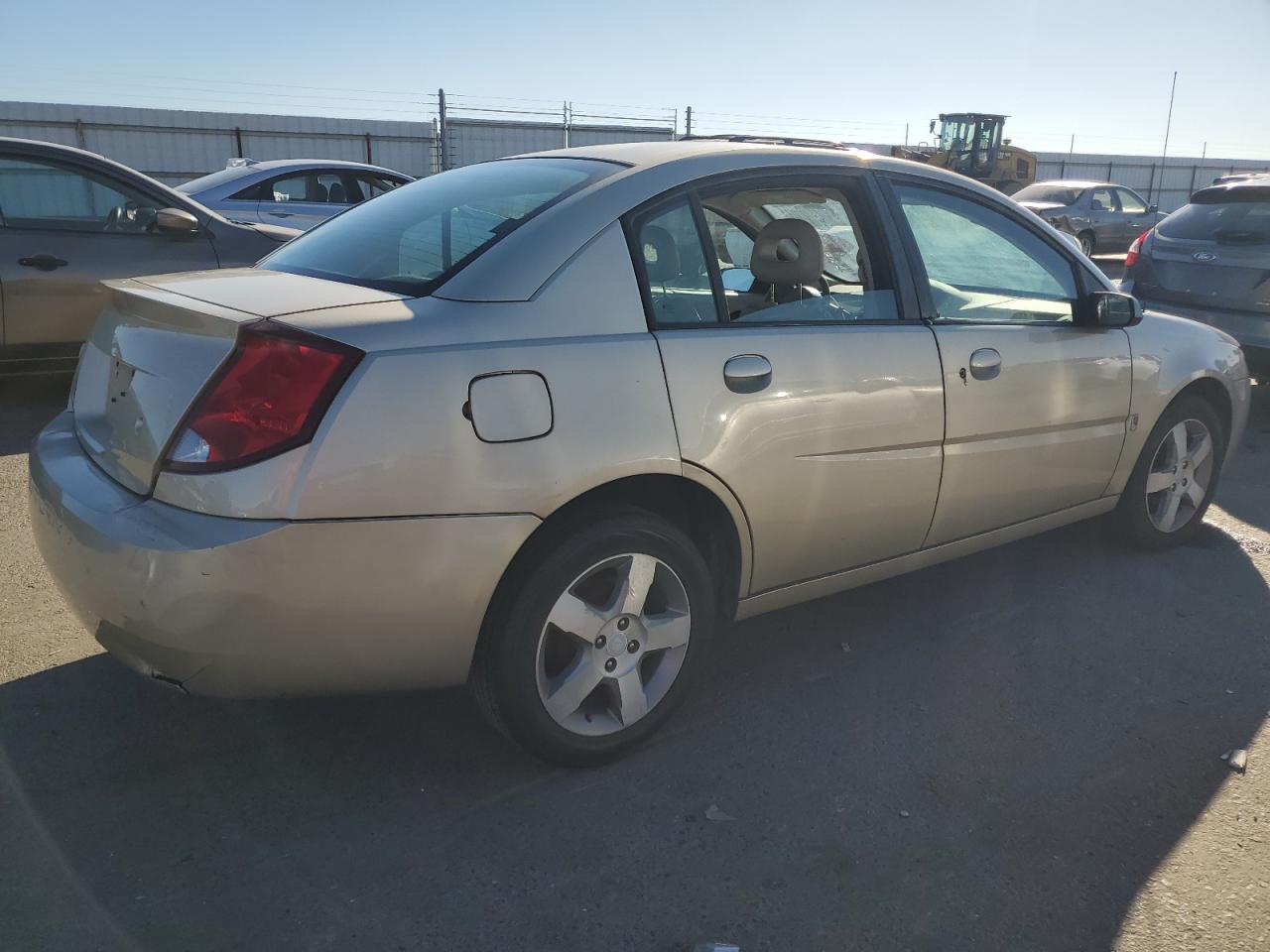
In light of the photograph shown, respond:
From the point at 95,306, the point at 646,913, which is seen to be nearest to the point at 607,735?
the point at 646,913

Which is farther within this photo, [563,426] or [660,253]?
Answer: [660,253]

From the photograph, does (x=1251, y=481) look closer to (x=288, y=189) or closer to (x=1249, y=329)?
(x=1249, y=329)

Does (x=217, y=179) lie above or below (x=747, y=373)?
above

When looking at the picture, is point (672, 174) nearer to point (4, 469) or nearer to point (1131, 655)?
point (1131, 655)

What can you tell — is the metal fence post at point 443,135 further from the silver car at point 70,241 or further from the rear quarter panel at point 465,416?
the rear quarter panel at point 465,416

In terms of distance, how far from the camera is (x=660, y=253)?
2.80 meters

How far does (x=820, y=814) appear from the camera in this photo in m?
2.63

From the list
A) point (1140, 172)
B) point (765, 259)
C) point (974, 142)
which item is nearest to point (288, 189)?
point (765, 259)

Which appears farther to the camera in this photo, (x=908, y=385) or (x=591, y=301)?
(x=908, y=385)

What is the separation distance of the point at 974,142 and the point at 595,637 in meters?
28.6

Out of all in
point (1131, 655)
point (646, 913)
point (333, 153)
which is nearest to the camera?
point (646, 913)

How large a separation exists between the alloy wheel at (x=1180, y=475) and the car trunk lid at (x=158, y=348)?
343 centimetres

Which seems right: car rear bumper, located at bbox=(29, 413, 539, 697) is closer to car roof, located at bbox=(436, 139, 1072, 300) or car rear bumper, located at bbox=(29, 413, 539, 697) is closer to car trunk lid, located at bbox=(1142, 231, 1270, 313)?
car roof, located at bbox=(436, 139, 1072, 300)

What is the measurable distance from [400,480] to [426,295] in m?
0.51
